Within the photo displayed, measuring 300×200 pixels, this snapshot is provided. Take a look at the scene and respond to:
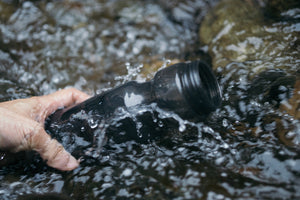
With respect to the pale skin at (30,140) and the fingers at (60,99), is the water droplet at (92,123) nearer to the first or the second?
the pale skin at (30,140)

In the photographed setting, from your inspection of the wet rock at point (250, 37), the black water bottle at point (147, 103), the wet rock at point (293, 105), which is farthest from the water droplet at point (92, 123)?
the wet rock at point (250, 37)

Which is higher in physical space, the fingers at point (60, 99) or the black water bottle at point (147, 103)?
the fingers at point (60, 99)

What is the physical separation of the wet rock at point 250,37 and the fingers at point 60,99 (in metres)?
1.31

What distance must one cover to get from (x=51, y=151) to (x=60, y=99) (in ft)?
2.00

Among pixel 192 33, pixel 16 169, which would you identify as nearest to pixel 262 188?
pixel 16 169

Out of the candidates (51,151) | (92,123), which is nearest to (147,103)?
(92,123)

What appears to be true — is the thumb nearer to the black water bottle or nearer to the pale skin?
the pale skin

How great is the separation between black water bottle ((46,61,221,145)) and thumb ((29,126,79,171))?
12 cm

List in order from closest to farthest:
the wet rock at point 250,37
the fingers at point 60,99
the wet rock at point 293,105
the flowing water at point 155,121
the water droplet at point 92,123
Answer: the flowing water at point 155,121, the wet rock at point 293,105, the water droplet at point 92,123, the fingers at point 60,99, the wet rock at point 250,37

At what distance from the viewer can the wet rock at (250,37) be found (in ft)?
7.87

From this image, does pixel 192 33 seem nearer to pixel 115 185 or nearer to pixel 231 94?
pixel 231 94

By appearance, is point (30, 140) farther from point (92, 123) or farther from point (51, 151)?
point (92, 123)

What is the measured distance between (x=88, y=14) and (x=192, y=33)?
1.38 meters

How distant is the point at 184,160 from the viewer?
64.8 inches
